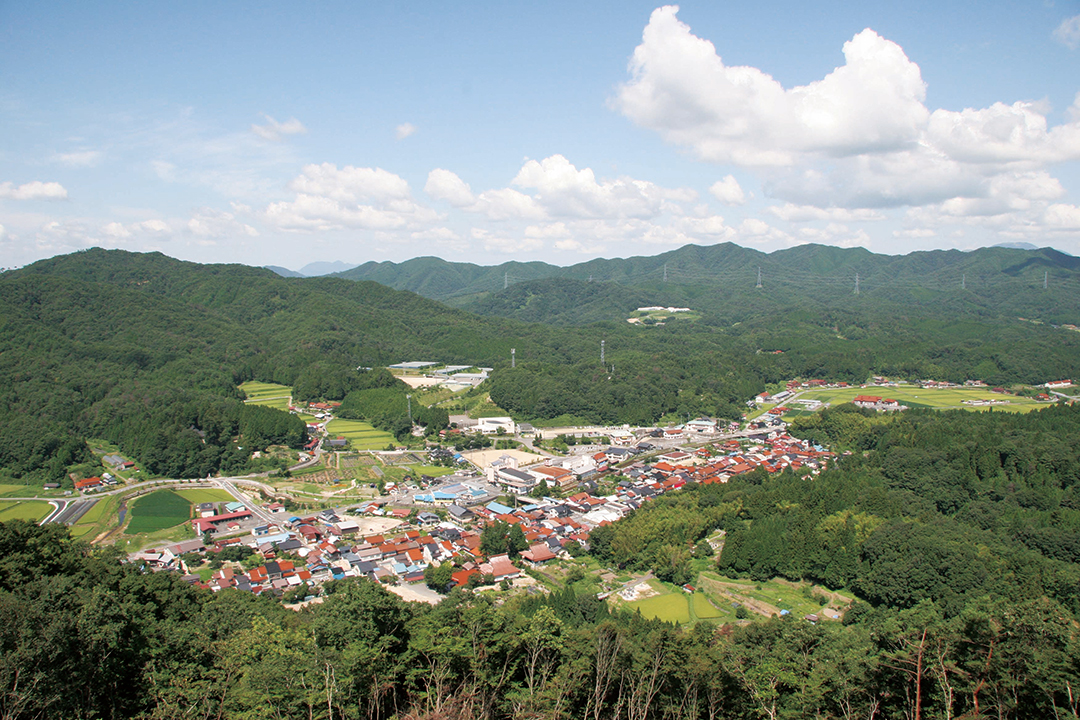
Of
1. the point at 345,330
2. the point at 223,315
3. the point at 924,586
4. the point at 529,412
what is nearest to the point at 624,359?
the point at 529,412

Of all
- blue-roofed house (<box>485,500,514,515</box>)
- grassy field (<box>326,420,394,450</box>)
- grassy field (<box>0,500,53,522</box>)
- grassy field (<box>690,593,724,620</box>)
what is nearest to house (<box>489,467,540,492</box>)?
blue-roofed house (<box>485,500,514,515</box>)

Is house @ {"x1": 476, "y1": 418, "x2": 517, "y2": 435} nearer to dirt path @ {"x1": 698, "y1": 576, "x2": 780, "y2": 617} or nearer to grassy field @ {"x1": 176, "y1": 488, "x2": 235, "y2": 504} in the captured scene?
grassy field @ {"x1": 176, "y1": 488, "x2": 235, "y2": 504}

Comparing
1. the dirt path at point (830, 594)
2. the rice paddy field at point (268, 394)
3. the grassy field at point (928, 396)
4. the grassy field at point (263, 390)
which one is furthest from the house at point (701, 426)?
the grassy field at point (263, 390)

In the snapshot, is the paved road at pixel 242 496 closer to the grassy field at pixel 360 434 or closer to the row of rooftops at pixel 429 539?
the row of rooftops at pixel 429 539

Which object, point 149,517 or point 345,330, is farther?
point 345,330

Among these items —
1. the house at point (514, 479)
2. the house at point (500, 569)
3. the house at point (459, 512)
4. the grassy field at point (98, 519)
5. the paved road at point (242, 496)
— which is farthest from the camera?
the house at point (514, 479)

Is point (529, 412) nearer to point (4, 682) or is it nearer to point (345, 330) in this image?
point (345, 330)

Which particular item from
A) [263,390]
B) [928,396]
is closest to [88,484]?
[263,390]
